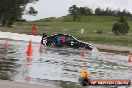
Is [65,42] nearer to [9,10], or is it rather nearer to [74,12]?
[9,10]

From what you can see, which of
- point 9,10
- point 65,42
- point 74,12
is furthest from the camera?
point 74,12

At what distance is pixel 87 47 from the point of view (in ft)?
131

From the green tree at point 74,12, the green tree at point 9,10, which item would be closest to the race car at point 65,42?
the green tree at point 9,10

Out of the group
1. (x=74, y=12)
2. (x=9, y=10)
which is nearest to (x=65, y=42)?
(x=9, y=10)

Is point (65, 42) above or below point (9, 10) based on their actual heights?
below

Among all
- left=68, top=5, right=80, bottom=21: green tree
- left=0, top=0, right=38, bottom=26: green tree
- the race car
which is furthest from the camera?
left=68, top=5, right=80, bottom=21: green tree

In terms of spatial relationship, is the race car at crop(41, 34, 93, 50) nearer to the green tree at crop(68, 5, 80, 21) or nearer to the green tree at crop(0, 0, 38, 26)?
the green tree at crop(0, 0, 38, 26)

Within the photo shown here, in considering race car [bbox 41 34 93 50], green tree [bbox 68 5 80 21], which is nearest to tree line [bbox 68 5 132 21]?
green tree [bbox 68 5 80 21]

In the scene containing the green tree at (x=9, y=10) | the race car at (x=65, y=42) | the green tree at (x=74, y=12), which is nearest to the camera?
the race car at (x=65, y=42)

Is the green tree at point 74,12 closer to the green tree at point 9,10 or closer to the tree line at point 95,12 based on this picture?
the tree line at point 95,12

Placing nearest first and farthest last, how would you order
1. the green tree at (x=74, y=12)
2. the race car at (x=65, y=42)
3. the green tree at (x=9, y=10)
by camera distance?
the race car at (x=65, y=42) → the green tree at (x=9, y=10) → the green tree at (x=74, y=12)

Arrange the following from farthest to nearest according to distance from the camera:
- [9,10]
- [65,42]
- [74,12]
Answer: [74,12], [9,10], [65,42]

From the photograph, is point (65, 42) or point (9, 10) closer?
point (65, 42)

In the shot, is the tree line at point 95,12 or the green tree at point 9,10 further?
the tree line at point 95,12
